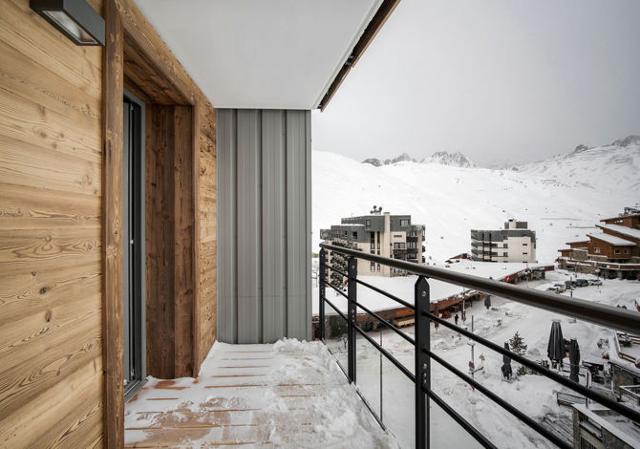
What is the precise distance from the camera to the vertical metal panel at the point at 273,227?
10.2 ft

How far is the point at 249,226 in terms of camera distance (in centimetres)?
310

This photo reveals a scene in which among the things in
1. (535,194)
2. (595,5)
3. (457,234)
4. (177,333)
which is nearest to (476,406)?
(177,333)

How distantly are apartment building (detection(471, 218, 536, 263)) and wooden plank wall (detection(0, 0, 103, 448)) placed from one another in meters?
2.90

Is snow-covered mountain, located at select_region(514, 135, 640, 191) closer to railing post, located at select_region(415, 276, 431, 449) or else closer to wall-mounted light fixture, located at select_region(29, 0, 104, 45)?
railing post, located at select_region(415, 276, 431, 449)

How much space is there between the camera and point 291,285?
312cm

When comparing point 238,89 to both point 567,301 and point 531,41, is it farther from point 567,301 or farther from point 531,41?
point 531,41

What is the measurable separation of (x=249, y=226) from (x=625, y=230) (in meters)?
2.92

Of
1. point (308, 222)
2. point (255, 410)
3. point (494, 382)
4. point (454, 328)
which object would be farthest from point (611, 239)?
point (255, 410)

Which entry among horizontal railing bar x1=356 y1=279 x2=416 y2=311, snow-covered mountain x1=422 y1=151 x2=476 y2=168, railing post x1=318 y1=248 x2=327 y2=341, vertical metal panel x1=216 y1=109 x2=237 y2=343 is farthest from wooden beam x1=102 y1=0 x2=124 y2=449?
snow-covered mountain x1=422 y1=151 x2=476 y2=168

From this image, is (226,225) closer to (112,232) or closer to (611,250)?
(112,232)

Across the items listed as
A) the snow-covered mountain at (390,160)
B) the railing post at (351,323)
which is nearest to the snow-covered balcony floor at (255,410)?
the railing post at (351,323)

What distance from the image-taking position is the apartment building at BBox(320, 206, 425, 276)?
2758 millimetres

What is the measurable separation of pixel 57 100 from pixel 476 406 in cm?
196

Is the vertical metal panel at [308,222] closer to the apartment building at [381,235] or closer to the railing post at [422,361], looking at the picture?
the apartment building at [381,235]
